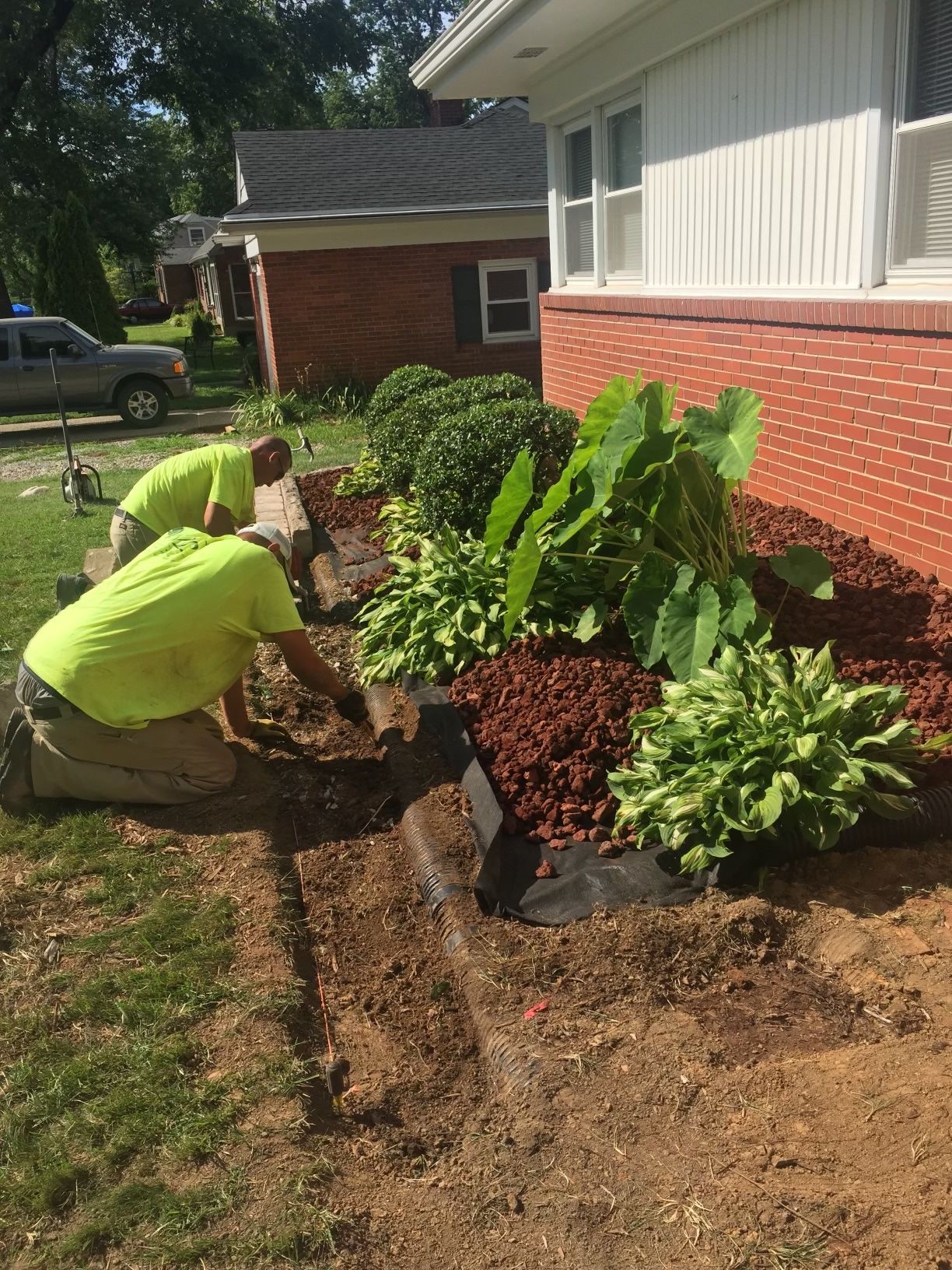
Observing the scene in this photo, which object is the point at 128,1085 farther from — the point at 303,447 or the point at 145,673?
the point at 303,447

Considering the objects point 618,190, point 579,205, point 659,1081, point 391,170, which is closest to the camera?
point 659,1081

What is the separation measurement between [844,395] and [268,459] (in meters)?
3.22

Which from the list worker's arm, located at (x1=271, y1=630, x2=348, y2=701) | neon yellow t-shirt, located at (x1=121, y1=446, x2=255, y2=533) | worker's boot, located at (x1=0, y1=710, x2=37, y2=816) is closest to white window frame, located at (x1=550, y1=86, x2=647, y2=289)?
neon yellow t-shirt, located at (x1=121, y1=446, x2=255, y2=533)

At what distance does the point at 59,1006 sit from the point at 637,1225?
1942mm

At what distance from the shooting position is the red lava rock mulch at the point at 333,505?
31.1ft

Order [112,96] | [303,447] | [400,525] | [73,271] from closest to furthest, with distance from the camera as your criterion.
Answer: [400,525]
[303,447]
[73,271]
[112,96]

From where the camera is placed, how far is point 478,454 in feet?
22.3

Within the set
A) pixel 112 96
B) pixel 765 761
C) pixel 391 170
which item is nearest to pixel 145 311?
pixel 112 96

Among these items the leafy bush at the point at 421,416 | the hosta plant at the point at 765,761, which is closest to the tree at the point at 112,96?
the leafy bush at the point at 421,416

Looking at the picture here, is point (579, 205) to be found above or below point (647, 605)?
above

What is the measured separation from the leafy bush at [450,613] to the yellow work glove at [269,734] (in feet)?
2.04

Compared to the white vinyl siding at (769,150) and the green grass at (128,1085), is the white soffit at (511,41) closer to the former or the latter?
the white vinyl siding at (769,150)

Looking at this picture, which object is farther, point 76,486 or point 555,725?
point 76,486

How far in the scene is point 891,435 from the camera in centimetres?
528
